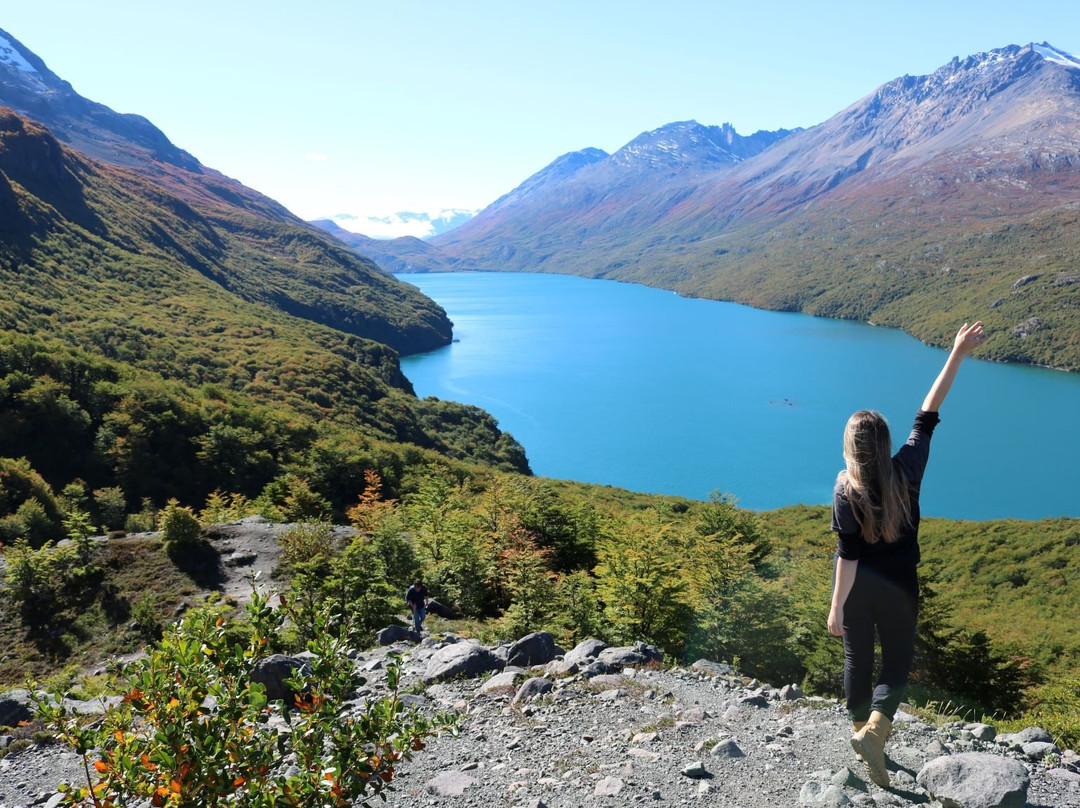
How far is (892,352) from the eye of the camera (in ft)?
415

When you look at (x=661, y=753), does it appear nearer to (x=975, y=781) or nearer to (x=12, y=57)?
(x=975, y=781)

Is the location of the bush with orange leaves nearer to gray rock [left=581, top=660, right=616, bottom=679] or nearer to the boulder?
→ gray rock [left=581, top=660, right=616, bottom=679]

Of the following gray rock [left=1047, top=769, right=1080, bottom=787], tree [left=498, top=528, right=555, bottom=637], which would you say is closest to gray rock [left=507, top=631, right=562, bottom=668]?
tree [left=498, top=528, right=555, bottom=637]

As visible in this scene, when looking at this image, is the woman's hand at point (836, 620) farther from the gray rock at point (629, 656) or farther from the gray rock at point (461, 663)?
the gray rock at point (461, 663)

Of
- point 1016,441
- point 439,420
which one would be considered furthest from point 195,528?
point 1016,441

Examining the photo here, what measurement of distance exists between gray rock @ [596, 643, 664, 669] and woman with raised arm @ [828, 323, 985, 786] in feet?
14.3

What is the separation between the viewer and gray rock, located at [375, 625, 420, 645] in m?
11.2

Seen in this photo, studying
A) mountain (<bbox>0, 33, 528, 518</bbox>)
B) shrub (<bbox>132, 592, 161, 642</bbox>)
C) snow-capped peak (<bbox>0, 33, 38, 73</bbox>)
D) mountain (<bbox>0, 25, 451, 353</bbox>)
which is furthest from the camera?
snow-capped peak (<bbox>0, 33, 38, 73</bbox>)

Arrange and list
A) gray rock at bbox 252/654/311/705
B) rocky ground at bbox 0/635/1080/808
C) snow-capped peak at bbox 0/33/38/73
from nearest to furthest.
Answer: rocky ground at bbox 0/635/1080/808
gray rock at bbox 252/654/311/705
snow-capped peak at bbox 0/33/38/73

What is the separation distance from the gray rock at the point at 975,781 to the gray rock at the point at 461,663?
18.5ft

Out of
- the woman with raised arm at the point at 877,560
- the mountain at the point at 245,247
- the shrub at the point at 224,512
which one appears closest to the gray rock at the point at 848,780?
the woman with raised arm at the point at 877,560

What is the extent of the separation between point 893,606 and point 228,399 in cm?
4419

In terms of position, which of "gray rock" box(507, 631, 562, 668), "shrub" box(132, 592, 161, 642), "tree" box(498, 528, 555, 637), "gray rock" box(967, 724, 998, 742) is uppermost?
"gray rock" box(967, 724, 998, 742)

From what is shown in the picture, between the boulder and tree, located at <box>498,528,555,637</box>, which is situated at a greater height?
the boulder
